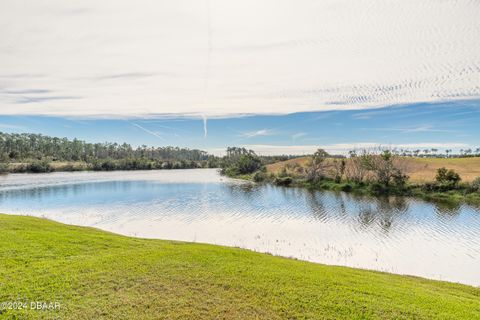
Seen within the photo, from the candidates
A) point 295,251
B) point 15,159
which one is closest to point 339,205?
point 295,251

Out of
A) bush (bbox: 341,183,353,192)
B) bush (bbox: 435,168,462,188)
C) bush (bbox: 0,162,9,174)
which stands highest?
bush (bbox: 0,162,9,174)

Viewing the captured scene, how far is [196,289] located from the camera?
8.60 meters

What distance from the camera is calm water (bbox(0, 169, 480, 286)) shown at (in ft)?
59.6

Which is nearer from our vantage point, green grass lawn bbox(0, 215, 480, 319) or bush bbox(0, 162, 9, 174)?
green grass lawn bbox(0, 215, 480, 319)

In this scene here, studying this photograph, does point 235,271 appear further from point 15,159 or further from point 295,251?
point 15,159

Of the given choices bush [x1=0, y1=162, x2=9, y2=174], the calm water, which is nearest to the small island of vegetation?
the calm water

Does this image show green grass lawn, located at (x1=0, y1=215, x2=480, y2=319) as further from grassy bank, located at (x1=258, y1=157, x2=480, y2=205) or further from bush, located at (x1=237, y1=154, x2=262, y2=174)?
bush, located at (x1=237, y1=154, x2=262, y2=174)

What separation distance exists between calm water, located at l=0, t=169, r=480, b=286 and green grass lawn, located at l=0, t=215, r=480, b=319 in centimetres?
685

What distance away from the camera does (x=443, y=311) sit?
7961 mm

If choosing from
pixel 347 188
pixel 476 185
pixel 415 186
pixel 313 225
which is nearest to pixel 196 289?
pixel 313 225

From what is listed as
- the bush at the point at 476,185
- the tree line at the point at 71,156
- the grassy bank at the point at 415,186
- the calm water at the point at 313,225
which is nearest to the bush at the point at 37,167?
the tree line at the point at 71,156

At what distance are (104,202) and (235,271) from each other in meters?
35.1

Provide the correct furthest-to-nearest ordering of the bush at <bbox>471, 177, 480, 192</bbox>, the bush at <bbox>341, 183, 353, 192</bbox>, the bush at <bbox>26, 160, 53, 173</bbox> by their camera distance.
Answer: the bush at <bbox>26, 160, 53, 173</bbox>
the bush at <bbox>341, 183, 353, 192</bbox>
the bush at <bbox>471, 177, 480, 192</bbox>

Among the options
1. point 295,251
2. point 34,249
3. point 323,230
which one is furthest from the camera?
point 323,230
